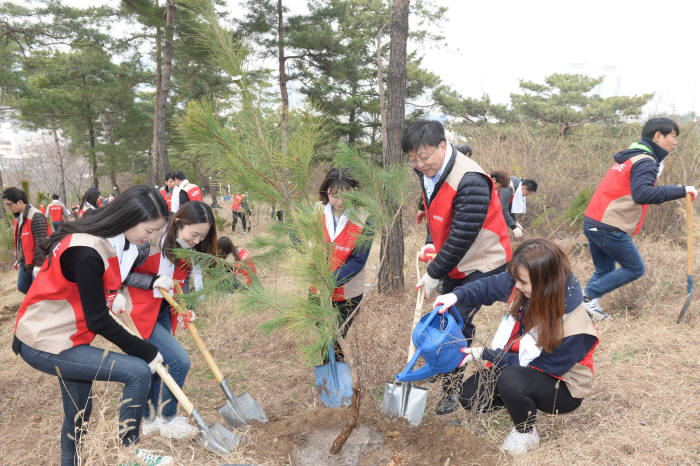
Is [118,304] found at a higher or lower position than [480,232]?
lower

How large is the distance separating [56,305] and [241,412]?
1.10 meters

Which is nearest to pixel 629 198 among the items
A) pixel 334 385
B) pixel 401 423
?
pixel 401 423

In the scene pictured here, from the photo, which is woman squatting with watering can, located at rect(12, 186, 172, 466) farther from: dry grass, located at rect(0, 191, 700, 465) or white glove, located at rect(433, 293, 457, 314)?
white glove, located at rect(433, 293, 457, 314)

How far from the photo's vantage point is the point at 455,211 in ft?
6.64

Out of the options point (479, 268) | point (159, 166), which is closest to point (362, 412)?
point (479, 268)

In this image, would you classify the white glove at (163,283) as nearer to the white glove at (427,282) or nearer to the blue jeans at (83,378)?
the blue jeans at (83,378)

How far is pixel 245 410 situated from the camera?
7.56ft

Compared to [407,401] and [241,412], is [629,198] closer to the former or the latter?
[407,401]

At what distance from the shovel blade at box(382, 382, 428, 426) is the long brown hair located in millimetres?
636

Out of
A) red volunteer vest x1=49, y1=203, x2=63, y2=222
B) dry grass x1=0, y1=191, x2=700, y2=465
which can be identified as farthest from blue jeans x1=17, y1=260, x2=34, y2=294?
red volunteer vest x1=49, y1=203, x2=63, y2=222

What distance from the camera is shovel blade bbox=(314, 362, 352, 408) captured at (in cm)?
234

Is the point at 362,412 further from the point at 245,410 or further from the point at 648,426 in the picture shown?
the point at 648,426

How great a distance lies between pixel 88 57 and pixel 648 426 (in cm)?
1511

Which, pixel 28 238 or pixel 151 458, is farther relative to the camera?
pixel 28 238
